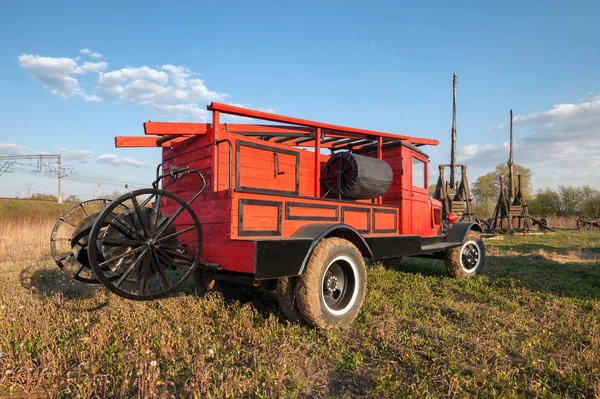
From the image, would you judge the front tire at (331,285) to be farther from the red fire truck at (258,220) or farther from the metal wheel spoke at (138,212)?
the metal wheel spoke at (138,212)

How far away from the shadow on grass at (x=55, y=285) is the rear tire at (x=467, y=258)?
5.70 meters

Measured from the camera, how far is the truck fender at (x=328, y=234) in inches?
146

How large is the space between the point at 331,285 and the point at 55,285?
4.56m

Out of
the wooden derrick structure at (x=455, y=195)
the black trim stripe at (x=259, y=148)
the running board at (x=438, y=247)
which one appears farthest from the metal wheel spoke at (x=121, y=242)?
the wooden derrick structure at (x=455, y=195)

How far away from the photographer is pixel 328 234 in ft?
13.5

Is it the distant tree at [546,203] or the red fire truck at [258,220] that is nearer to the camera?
the red fire truck at [258,220]

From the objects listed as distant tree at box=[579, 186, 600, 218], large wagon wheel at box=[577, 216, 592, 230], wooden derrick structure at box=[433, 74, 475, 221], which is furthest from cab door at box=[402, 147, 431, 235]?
distant tree at box=[579, 186, 600, 218]

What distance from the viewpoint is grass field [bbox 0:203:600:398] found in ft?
8.55

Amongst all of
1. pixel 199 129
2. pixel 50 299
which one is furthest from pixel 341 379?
pixel 50 299

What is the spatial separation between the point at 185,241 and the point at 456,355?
9.79 ft

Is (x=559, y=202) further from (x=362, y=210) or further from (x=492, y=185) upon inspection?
(x=362, y=210)

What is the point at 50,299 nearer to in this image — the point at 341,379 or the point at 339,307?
the point at 339,307

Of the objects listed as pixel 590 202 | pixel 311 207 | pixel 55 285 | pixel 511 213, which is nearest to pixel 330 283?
pixel 311 207

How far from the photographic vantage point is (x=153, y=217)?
11.8 ft
